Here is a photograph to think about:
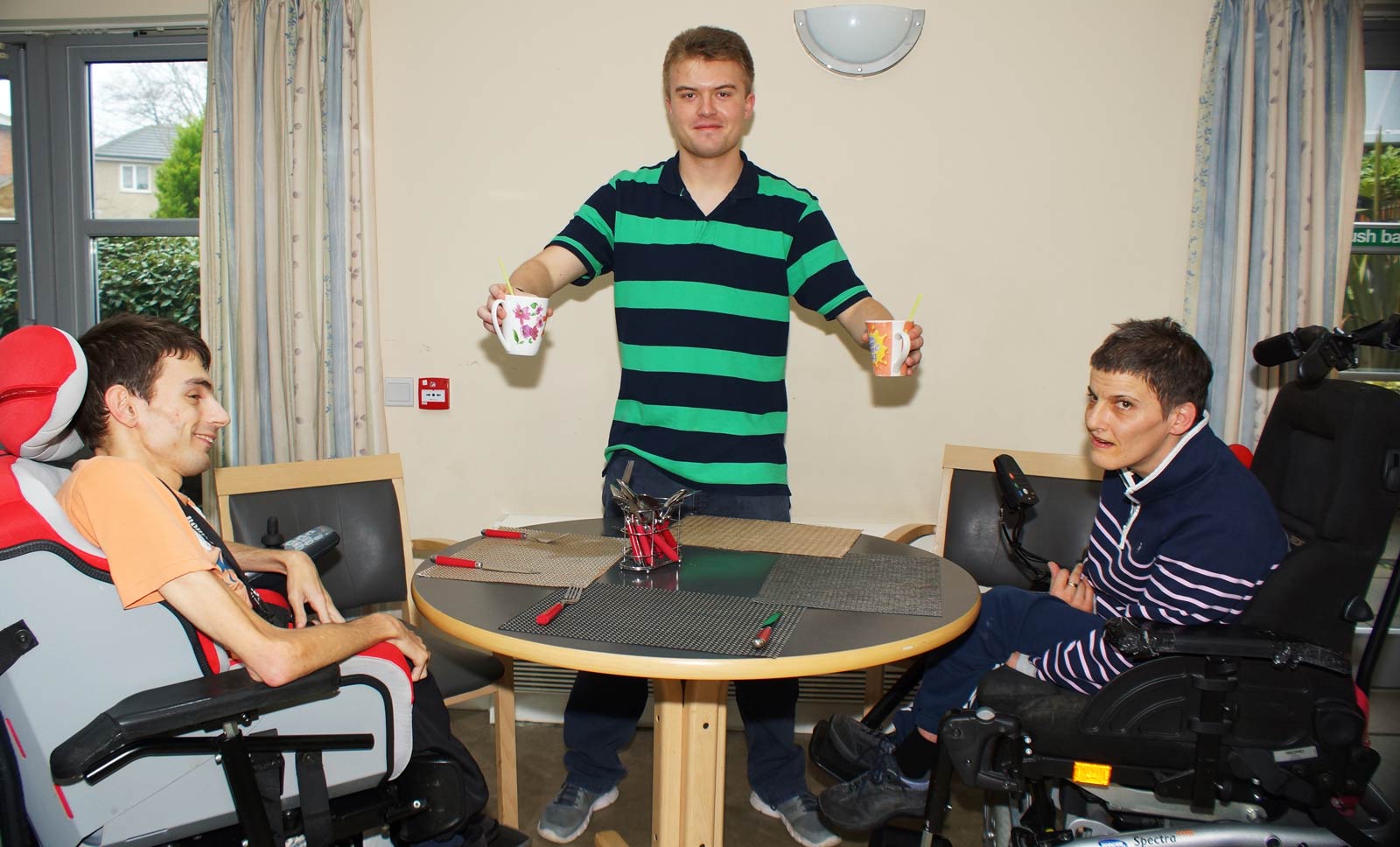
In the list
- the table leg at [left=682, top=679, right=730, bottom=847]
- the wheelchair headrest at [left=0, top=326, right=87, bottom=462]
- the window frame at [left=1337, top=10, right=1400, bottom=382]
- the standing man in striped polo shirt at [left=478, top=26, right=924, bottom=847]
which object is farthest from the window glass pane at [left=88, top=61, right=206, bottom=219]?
the window frame at [left=1337, top=10, right=1400, bottom=382]

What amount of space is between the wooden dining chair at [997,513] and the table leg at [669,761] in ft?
3.41

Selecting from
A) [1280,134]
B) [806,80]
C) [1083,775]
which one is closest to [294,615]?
[1083,775]

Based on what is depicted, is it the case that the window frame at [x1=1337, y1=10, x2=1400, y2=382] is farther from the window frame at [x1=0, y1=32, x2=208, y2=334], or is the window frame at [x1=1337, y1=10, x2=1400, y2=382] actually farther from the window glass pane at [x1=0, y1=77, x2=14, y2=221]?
the window glass pane at [x1=0, y1=77, x2=14, y2=221]

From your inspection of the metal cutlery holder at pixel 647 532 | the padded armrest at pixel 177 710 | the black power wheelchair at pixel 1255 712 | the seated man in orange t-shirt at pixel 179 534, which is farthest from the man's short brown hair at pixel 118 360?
the black power wheelchair at pixel 1255 712

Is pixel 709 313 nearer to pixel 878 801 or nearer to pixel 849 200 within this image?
pixel 849 200

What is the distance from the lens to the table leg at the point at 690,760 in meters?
1.68

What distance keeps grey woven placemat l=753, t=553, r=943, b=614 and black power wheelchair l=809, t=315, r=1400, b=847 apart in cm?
22

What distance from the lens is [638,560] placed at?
171 centimetres

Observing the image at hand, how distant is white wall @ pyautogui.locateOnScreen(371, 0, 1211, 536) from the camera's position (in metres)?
2.84

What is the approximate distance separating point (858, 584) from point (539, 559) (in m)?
0.61

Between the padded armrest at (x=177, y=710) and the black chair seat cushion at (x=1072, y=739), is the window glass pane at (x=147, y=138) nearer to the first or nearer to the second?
the padded armrest at (x=177, y=710)

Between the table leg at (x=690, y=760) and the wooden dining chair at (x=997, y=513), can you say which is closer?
the table leg at (x=690, y=760)

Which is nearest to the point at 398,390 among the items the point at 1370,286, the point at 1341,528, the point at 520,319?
the point at 520,319

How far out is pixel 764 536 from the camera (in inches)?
76.9
